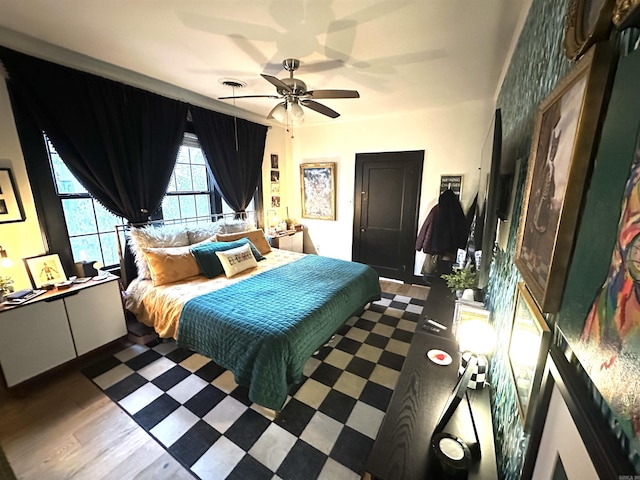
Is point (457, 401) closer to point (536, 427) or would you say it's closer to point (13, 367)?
point (536, 427)

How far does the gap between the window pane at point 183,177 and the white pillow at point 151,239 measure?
1.93 feet

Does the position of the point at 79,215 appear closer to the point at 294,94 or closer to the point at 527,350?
the point at 294,94

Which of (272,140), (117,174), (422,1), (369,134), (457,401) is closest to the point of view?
(457,401)

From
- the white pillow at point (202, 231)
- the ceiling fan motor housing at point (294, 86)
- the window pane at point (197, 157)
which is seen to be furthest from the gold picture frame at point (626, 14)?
the window pane at point (197, 157)

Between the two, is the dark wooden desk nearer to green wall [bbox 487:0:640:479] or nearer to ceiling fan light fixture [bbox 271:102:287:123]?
green wall [bbox 487:0:640:479]

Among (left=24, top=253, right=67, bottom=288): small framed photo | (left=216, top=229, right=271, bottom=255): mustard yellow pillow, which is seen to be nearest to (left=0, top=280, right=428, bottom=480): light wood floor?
(left=24, top=253, right=67, bottom=288): small framed photo

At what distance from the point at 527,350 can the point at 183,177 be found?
3663 mm

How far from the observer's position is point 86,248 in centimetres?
256

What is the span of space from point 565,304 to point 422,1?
5.94 feet

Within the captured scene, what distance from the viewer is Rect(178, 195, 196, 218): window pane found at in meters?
3.34

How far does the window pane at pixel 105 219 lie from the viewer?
103 inches

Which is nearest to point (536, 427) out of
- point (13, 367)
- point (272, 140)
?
point (13, 367)

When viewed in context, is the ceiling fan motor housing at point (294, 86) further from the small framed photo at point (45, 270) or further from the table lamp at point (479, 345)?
the small framed photo at point (45, 270)

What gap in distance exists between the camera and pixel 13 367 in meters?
1.85
